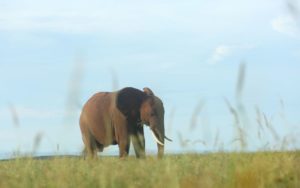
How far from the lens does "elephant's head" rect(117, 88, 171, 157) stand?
715 inches

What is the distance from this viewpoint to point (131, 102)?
1878 cm

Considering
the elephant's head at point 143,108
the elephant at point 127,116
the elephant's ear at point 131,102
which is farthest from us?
the elephant's ear at point 131,102

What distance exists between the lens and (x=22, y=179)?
731cm

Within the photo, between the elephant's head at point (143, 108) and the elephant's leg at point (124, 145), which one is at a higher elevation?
the elephant's head at point (143, 108)

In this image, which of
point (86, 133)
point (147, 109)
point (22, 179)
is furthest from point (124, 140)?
point (22, 179)

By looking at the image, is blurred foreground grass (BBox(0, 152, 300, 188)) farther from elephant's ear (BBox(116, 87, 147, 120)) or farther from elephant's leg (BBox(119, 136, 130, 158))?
elephant's ear (BBox(116, 87, 147, 120))

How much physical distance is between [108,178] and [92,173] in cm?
105

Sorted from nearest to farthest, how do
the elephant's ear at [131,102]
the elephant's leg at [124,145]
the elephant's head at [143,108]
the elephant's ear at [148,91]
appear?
1. the elephant's leg at [124,145]
2. the elephant's head at [143,108]
3. the elephant's ear at [131,102]
4. the elephant's ear at [148,91]

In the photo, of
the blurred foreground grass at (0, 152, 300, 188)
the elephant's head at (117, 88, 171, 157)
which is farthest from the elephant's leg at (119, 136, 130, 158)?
the blurred foreground grass at (0, 152, 300, 188)

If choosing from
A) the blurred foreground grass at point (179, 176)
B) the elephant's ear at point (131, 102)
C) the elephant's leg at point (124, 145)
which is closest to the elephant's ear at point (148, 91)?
the elephant's ear at point (131, 102)

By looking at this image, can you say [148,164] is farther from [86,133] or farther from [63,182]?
[86,133]

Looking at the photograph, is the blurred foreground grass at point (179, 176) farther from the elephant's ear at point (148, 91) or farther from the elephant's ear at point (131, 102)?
the elephant's ear at point (148, 91)

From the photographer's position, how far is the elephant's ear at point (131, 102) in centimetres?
1867

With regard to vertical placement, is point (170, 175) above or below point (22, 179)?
above
